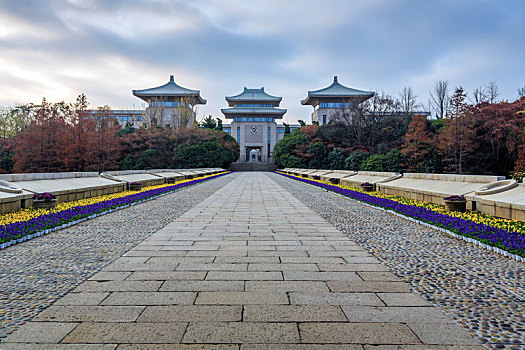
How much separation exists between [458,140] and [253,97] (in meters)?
38.5

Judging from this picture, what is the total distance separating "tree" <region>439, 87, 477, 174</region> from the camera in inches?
695

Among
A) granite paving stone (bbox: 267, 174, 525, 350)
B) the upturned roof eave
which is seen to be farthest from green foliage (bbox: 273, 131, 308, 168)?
granite paving stone (bbox: 267, 174, 525, 350)

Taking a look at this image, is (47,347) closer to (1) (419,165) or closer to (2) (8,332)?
(2) (8,332)

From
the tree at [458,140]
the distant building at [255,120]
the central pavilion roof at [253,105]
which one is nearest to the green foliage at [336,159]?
the tree at [458,140]

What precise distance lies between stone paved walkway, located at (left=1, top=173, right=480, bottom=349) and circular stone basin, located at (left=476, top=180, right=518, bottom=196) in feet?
15.4

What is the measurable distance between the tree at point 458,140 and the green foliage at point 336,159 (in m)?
9.99

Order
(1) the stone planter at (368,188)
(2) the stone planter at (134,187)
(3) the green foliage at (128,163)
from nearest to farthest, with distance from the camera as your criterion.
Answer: (1) the stone planter at (368,188) → (2) the stone planter at (134,187) → (3) the green foliage at (128,163)

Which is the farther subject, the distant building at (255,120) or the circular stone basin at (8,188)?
the distant building at (255,120)

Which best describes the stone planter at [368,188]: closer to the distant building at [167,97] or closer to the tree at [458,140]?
the tree at [458,140]

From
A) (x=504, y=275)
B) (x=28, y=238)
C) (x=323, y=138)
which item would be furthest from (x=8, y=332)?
(x=323, y=138)

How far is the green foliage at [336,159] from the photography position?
28.8 metres

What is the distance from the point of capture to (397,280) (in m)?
3.23

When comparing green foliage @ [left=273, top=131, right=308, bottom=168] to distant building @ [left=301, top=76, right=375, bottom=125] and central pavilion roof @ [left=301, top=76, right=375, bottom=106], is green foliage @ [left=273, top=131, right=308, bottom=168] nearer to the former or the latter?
distant building @ [left=301, top=76, right=375, bottom=125]

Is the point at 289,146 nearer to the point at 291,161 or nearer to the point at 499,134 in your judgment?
the point at 291,161
